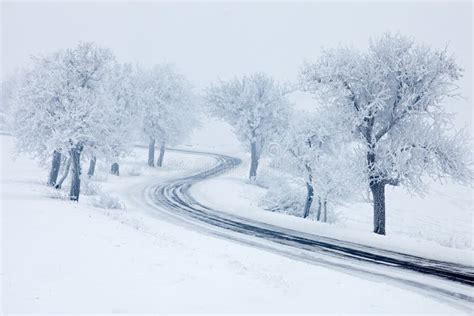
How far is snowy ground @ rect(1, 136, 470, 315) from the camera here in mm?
8328

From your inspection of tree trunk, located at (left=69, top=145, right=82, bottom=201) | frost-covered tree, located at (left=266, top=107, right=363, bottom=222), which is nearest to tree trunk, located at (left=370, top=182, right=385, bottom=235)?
frost-covered tree, located at (left=266, top=107, right=363, bottom=222)

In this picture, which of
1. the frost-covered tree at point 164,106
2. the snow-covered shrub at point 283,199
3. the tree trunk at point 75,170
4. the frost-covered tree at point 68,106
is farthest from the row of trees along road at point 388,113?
the frost-covered tree at point 164,106

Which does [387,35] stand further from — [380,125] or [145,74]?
[145,74]

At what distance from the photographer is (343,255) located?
52.9 feet

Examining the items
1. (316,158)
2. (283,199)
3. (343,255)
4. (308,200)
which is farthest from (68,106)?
(343,255)

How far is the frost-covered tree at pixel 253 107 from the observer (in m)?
42.7

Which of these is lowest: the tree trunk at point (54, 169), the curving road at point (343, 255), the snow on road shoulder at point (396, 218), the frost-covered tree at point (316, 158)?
the curving road at point (343, 255)

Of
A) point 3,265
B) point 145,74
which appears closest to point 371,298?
point 3,265

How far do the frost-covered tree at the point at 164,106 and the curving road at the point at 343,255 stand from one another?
25656 mm

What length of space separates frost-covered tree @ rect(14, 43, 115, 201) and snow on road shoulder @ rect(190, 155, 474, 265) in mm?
9571

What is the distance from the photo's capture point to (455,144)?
2067 cm

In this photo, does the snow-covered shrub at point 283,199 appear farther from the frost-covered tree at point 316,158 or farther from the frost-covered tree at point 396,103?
the frost-covered tree at point 396,103

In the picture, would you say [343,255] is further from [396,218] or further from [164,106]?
[164,106]

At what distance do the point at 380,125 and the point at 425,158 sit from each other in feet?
9.99
